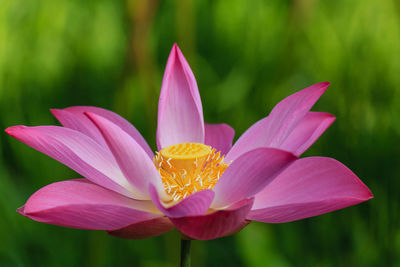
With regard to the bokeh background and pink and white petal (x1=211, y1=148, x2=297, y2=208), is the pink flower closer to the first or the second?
pink and white petal (x1=211, y1=148, x2=297, y2=208)

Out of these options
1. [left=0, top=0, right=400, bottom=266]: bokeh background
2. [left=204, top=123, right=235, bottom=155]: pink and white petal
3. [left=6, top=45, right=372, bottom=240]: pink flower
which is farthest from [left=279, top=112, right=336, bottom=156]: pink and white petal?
[left=0, top=0, right=400, bottom=266]: bokeh background

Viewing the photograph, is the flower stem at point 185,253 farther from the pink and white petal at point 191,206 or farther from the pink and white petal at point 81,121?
the pink and white petal at point 81,121

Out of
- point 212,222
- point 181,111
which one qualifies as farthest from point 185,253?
point 181,111

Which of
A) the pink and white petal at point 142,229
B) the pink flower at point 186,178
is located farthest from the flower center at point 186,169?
the pink and white petal at point 142,229

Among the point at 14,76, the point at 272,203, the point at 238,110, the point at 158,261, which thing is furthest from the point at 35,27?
the point at 272,203

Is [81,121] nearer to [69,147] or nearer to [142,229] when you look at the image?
[69,147]

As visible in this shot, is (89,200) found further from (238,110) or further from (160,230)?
(238,110)
